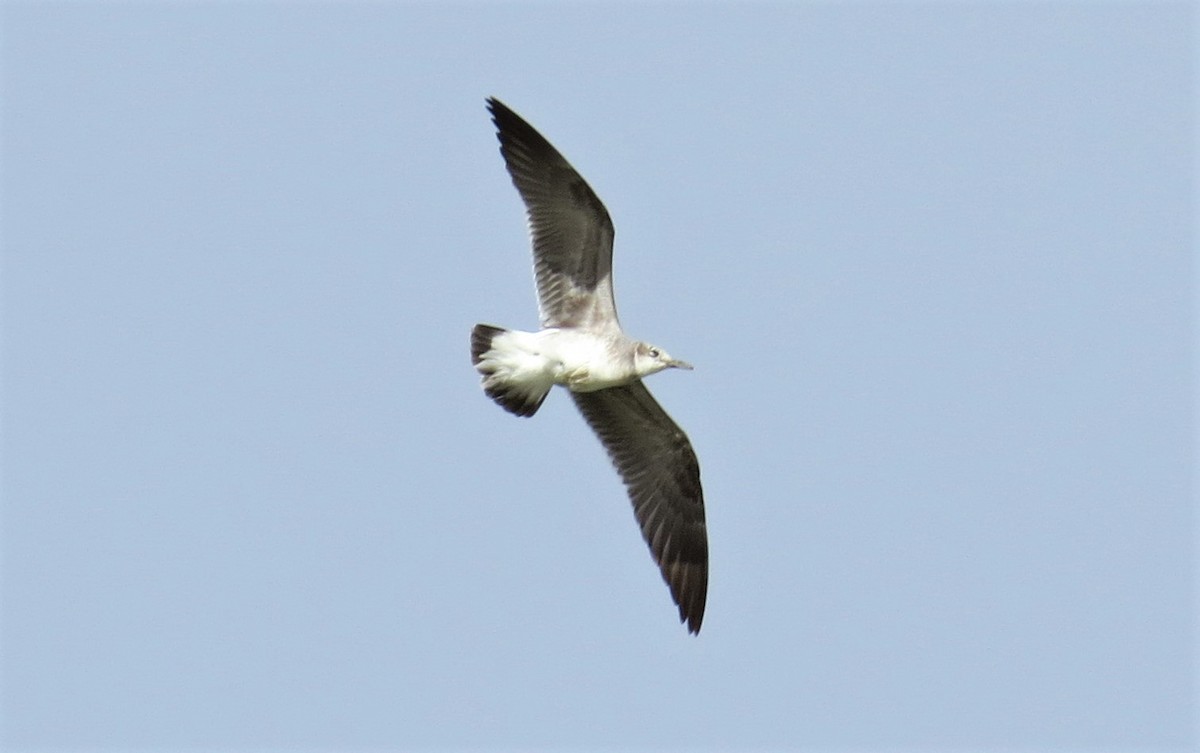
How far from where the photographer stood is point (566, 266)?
12.8 meters

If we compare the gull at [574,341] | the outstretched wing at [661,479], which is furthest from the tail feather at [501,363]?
the outstretched wing at [661,479]

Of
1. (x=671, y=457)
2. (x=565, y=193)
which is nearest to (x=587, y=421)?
(x=671, y=457)

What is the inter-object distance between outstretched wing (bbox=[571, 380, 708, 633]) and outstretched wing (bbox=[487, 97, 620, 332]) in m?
0.72

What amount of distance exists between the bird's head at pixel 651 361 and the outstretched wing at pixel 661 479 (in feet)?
2.01

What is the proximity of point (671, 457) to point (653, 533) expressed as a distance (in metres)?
0.53

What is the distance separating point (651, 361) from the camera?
1255 centimetres

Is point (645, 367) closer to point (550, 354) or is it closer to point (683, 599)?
point (550, 354)

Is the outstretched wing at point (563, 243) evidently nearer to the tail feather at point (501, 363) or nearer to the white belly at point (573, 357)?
the white belly at point (573, 357)

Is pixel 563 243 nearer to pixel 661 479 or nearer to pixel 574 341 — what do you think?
pixel 574 341

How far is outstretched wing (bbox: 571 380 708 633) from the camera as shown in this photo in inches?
525

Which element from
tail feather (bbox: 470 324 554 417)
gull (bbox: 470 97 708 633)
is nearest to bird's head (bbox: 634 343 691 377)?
gull (bbox: 470 97 708 633)

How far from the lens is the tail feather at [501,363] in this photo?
12352 millimetres

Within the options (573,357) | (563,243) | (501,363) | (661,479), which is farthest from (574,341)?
(661,479)

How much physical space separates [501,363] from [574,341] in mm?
495
